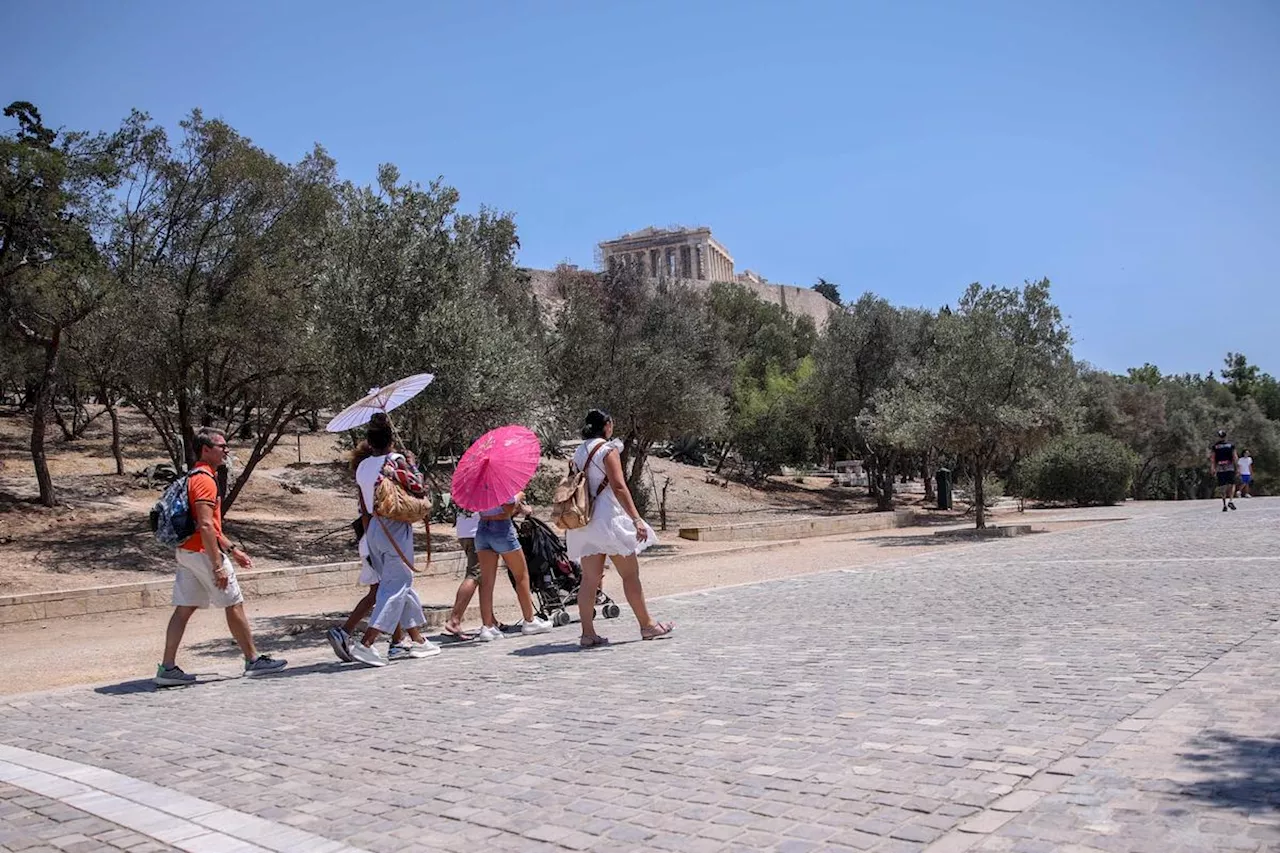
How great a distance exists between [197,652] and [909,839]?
9.02 meters

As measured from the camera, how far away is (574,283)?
2819 cm

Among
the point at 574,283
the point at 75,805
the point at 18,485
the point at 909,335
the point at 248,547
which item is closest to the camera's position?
the point at 75,805

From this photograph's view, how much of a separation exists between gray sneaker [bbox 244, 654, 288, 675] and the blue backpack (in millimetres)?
1116

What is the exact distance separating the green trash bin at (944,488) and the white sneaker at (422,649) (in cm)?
2945

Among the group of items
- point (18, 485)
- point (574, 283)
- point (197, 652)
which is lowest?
point (197, 652)

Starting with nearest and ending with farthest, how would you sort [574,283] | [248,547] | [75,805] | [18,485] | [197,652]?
[75,805] → [197,652] → [248,547] → [18,485] → [574,283]

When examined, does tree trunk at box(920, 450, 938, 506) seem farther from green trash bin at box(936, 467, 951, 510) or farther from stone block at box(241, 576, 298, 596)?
stone block at box(241, 576, 298, 596)

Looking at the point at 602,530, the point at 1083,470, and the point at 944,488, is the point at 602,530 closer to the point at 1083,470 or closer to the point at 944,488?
the point at 944,488

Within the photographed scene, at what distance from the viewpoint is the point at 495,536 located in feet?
30.0

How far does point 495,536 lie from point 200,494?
8.38ft

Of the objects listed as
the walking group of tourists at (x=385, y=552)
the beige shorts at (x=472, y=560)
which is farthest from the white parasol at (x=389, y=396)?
the beige shorts at (x=472, y=560)

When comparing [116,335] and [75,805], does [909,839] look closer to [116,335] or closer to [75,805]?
[75,805]

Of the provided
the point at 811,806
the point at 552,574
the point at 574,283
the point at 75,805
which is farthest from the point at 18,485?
the point at 811,806

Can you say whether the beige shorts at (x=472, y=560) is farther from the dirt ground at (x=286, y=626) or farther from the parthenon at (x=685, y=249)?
the parthenon at (x=685, y=249)
